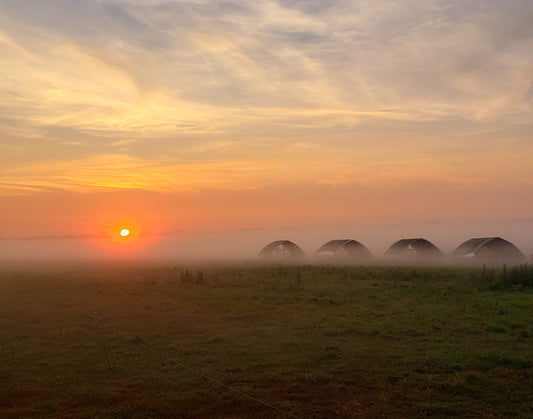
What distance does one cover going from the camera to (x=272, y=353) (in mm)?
16359

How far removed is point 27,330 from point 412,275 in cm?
2674

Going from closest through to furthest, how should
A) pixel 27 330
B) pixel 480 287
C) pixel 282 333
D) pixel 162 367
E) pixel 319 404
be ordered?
pixel 319 404
pixel 162 367
pixel 282 333
pixel 27 330
pixel 480 287

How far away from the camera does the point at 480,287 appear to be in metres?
29.8

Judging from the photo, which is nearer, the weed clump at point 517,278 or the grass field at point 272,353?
the grass field at point 272,353

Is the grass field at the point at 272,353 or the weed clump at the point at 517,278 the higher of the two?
the weed clump at the point at 517,278

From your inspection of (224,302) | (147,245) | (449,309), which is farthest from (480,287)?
(147,245)

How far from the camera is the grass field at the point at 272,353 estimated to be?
38.6 ft

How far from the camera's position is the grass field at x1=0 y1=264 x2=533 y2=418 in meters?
11.8

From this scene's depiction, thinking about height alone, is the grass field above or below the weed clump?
below

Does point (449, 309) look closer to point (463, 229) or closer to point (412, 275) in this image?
point (412, 275)

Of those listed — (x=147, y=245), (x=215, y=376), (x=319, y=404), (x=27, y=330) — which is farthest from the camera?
(x=147, y=245)

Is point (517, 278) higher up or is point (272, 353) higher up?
point (517, 278)

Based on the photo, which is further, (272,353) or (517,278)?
(517,278)

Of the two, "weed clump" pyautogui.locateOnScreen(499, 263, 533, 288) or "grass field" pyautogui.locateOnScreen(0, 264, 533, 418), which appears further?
"weed clump" pyautogui.locateOnScreen(499, 263, 533, 288)
